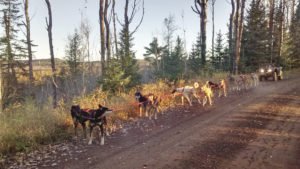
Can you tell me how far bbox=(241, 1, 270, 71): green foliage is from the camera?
29230 millimetres

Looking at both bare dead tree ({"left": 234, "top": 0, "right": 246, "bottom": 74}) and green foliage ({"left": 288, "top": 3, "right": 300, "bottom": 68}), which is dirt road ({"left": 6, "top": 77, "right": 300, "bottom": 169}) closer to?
bare dead tree ({"left": 234, "top": 0, "right": 246, "bottom": 74})

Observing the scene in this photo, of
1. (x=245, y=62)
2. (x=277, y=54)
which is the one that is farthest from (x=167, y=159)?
(x=277, y=54)

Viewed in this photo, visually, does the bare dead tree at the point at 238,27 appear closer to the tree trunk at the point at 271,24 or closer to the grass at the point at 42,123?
the tree trunk at the point at 271,24

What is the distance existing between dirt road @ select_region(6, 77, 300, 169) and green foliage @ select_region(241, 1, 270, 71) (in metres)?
18.9

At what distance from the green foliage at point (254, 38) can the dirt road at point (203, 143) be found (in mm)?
18870

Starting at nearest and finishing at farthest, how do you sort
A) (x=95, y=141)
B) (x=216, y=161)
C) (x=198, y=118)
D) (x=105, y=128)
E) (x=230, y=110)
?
1. (x=216, y=161)
2. (x=95, y=141)
3. (x=105, y=128)
4. (x=198, y=118)
5. (x=230, y=110)

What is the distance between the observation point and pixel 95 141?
7969 mm

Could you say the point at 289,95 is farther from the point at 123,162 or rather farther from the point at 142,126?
the point at 123,162

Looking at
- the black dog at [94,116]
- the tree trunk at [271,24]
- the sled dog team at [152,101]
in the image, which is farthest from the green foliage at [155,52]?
the black dog at [94,116]

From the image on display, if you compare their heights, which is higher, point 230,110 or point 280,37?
point 280,37

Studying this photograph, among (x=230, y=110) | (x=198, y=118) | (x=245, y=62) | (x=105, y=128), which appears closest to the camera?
(x=105, y=128)

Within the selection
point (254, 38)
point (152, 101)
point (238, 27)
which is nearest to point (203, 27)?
point (238, 27)

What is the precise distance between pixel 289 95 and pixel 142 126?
9121 millimetres

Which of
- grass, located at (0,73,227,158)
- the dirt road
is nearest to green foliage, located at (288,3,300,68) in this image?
the dirt road
